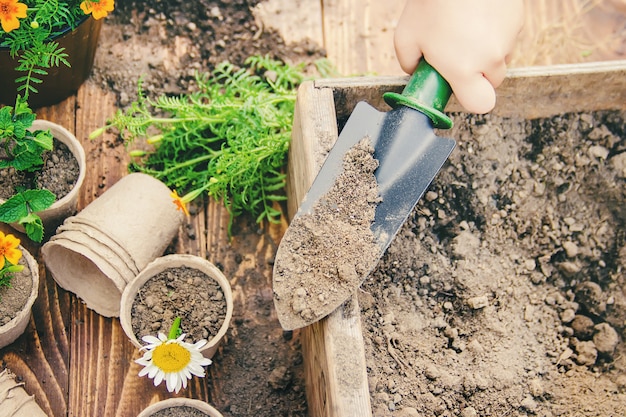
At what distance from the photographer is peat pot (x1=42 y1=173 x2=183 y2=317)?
1.55 meters

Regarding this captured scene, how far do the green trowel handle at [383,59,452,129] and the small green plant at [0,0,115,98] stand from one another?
679 mm

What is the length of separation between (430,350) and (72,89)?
114 centimetres

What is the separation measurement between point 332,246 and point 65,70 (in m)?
0.86

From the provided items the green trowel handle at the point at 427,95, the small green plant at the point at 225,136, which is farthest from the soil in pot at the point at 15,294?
the green trowel handle at the point at 427,95

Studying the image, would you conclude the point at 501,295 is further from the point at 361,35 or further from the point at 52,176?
the point at 52,176

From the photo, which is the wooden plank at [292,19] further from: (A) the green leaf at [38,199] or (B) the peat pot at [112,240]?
(A) the green leaf at [38,199]

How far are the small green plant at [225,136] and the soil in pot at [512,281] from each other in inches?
16.1

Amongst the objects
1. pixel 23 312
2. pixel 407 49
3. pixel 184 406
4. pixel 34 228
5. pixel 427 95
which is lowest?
pixel 184 406

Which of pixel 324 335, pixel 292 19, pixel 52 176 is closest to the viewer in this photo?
pixel 324 335

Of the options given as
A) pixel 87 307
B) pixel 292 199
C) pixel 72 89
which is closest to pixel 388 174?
pixel 292 199

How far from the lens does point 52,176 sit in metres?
1.61

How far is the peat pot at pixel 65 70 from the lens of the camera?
5.17 ft

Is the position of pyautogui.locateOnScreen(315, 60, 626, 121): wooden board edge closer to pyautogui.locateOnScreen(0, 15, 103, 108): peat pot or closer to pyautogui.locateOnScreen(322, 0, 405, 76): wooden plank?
pyautogui.locateOnScreen(322, 0, 405, 76): wooden plank

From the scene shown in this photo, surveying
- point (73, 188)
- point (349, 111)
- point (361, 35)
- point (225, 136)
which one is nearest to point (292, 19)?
point (361, 35)
